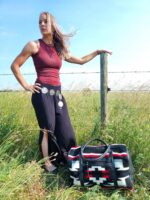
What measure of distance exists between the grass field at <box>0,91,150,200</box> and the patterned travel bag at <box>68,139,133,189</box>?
119mm

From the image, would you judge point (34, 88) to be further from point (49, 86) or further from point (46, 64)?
point (46, 64)

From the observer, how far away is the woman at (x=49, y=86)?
4.89 metres

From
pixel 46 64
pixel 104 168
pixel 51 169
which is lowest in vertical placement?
pixel 51 169

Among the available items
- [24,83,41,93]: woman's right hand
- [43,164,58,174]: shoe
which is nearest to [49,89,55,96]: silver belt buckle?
[24,83,41,93]: woman's right hand

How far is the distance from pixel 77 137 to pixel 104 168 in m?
1.07

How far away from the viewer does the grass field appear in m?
4.47

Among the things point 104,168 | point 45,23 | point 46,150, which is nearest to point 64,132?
point 46,150

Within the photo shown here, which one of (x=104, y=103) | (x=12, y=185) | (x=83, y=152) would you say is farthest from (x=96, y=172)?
(x=104, y=103)

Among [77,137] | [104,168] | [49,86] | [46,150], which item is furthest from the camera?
[77,137]

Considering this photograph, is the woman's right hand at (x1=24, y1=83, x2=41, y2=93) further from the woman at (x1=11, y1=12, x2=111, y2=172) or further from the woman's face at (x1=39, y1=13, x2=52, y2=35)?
the woman's face at (x1=39, y1=13, x2=52, y2=35)

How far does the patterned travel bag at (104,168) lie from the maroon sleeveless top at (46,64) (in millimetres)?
962

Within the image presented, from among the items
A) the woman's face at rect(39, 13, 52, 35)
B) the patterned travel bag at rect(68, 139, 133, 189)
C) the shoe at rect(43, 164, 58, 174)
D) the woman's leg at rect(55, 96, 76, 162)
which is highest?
the woman's face at rect(39, 13, 52, 35)

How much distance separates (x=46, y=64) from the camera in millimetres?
4922

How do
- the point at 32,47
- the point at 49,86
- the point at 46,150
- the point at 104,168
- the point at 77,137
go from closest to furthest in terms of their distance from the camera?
the point at 104,168
the point at 32,47
the point at 49,86
the point at 46,150
the point at 77,137
